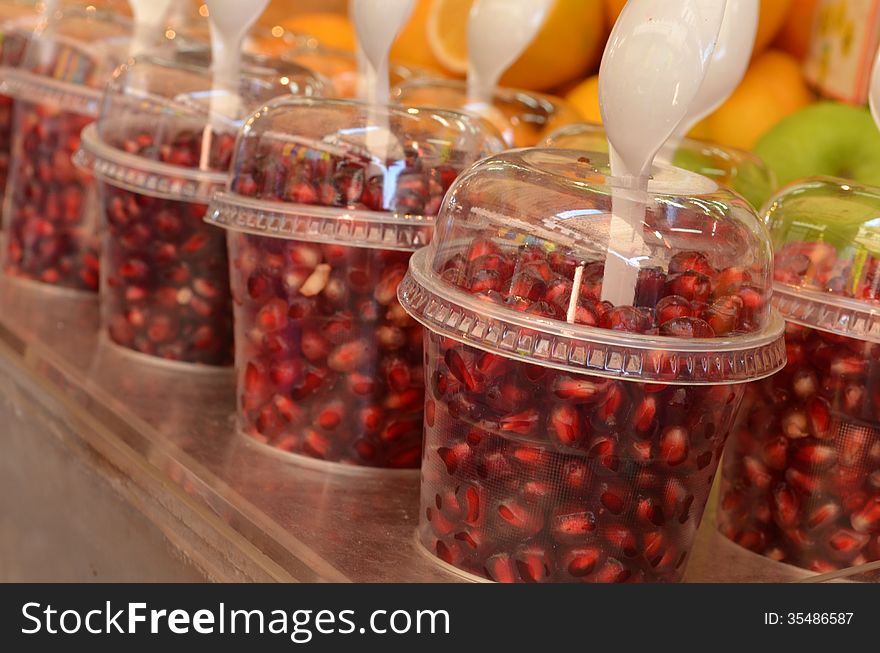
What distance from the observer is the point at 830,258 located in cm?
99

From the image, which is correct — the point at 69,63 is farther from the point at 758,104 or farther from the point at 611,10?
the point at 758,104

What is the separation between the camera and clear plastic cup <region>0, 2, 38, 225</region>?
6.16 ft

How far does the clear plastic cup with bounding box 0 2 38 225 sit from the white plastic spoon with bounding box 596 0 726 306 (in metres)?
1.26

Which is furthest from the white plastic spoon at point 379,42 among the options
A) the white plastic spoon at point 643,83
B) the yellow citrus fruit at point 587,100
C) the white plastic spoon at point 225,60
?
the yellow citrus fruit at point 587,100

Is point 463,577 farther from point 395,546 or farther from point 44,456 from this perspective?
point 44,456

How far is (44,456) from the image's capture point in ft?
4.71

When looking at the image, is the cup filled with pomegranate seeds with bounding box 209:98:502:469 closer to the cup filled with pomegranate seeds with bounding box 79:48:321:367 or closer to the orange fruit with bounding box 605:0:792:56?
the cup filled with pomegranate seeds with bounding box 79:48:321:367

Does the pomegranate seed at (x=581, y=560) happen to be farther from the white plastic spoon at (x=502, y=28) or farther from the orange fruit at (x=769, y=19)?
the orange fruit at (x=769, y=19)

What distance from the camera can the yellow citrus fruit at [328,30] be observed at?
7.00 feet

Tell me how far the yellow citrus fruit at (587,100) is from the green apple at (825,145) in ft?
0.89

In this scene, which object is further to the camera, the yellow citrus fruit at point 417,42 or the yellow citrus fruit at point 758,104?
the yellow citrus fruit at point 417,42

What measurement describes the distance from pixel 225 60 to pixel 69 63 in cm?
39

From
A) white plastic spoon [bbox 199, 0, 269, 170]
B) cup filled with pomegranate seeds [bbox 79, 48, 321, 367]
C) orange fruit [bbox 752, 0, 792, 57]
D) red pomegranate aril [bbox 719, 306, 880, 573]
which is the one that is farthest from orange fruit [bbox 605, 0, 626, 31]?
red pomegranate aril [bbox 719, 306, 880, 573]
